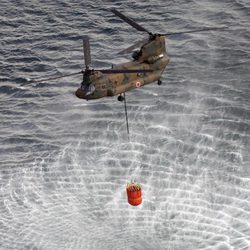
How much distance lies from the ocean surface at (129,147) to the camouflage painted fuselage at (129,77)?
10.5m

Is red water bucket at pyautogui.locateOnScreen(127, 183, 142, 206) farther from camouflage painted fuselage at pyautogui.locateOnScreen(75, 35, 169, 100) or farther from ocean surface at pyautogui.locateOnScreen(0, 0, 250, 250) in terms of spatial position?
camouflage painted fuselage at pyautogui.locateOnScreen(75, 35, 169, 100)

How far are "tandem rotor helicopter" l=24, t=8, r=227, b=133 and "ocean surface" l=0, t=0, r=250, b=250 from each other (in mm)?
10390

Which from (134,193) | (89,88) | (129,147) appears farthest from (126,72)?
(129,147)

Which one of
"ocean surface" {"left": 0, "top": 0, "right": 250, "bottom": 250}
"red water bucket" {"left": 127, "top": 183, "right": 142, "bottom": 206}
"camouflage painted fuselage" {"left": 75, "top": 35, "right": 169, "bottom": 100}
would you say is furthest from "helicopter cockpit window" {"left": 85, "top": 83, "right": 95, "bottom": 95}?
"ocean surface" {"left": 0, "top": 0, "right": 250, "bottom": 250}

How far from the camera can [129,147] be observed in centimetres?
5438

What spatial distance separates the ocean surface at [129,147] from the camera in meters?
47.6

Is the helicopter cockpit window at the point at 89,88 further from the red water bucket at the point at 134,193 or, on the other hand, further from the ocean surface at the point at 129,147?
the ocean surface at the point at 129,147

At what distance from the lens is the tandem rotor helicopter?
1594 inches

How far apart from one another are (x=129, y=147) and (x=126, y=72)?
1547 cm

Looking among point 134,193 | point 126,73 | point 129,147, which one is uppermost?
point 126,73

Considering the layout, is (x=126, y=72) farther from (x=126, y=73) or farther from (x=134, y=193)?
(x=134, y=193)

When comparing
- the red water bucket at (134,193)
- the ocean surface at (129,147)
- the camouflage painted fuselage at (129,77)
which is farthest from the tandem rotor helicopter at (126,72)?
the ocean surface at (129,147)

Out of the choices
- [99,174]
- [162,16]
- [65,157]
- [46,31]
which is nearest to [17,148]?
[65,157]

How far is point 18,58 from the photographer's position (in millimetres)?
70812
